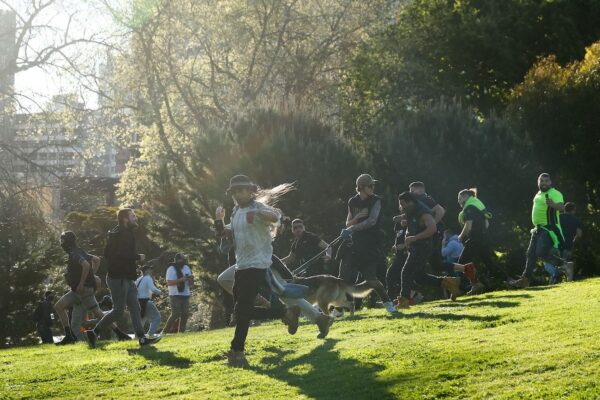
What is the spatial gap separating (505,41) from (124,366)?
110 ft

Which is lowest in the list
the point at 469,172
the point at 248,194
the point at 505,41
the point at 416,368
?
the point at 416,368

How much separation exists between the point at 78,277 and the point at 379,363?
828 centimetres

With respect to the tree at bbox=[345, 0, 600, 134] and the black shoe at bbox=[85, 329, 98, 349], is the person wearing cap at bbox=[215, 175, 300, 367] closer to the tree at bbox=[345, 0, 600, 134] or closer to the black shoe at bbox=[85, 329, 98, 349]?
the black shoe at bbox=[85, 329, 98, 349]

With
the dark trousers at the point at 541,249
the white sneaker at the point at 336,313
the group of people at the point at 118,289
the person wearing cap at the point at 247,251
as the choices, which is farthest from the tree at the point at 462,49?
the person wearing cap at the point at 247,251

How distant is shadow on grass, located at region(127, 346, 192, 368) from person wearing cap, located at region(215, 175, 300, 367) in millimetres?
927

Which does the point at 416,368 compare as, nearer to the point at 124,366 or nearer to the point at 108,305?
the point at 124,366

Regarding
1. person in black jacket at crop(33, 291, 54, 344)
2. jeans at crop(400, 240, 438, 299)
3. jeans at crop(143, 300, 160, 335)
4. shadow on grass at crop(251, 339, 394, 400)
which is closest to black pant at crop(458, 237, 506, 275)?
jeans at crop(400, 240, 438, 299)

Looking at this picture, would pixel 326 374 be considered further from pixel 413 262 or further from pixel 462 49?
pixel 462 49

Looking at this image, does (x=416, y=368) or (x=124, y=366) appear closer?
(x=416, y=368)

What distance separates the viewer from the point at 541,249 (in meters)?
20.5

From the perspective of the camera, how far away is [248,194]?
38.2 feet

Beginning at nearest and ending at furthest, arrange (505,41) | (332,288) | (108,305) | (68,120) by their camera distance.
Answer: (332,288), (108,305), (68,120), (505,41)

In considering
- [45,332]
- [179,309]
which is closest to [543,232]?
[179,309]

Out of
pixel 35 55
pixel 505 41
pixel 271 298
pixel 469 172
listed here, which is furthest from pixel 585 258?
pixel 271 298
